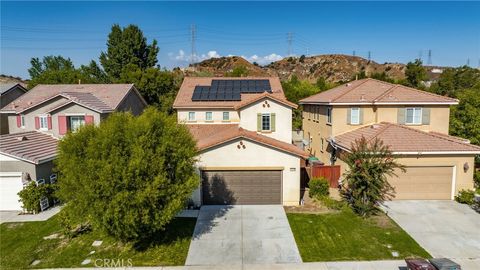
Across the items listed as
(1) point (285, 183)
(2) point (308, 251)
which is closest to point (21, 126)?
(1) point (285, 183)

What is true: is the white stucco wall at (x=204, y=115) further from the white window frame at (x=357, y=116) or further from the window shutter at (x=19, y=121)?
the window shutter at (x=19, y=121)

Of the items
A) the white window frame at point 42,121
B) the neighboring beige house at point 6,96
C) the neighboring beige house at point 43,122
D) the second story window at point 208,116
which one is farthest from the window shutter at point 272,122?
the neighboring beige house at point 6,96

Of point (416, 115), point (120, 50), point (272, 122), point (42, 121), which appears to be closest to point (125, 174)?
point (272, 122)

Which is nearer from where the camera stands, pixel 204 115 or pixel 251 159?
pixel 251 159

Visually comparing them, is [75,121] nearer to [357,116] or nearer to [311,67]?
[357,116]

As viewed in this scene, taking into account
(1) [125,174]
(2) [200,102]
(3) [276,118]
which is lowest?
(1) [125,174]

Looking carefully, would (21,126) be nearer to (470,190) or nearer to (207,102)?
(207,102)
